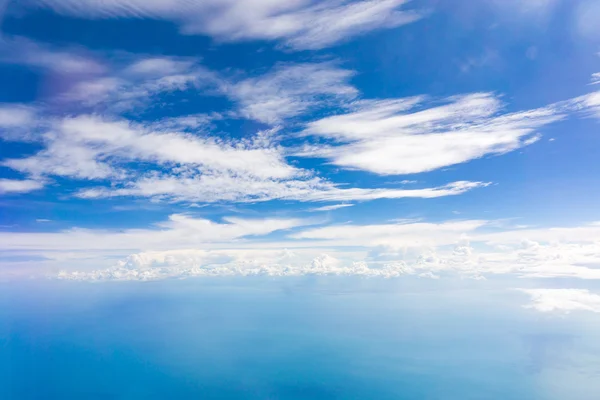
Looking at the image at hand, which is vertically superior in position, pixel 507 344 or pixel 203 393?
pixel 203 393

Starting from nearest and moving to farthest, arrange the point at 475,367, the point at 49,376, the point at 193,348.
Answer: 1. the point at 49,376
2. the point at 475,367
3. the point at 193,348

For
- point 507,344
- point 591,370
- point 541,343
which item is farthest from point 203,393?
point 541,343

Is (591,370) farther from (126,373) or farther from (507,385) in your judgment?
(126,373)

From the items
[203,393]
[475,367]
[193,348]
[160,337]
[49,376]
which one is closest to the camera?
[203,393]

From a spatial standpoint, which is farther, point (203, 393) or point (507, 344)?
point (507, 344)

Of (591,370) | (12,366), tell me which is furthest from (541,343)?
(12,366)

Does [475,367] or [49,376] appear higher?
[49,376]

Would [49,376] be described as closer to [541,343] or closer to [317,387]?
[317,387]

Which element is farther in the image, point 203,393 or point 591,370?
point 591,370

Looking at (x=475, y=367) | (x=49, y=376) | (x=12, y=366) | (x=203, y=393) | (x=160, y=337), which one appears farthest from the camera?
(x=160, y=337)
